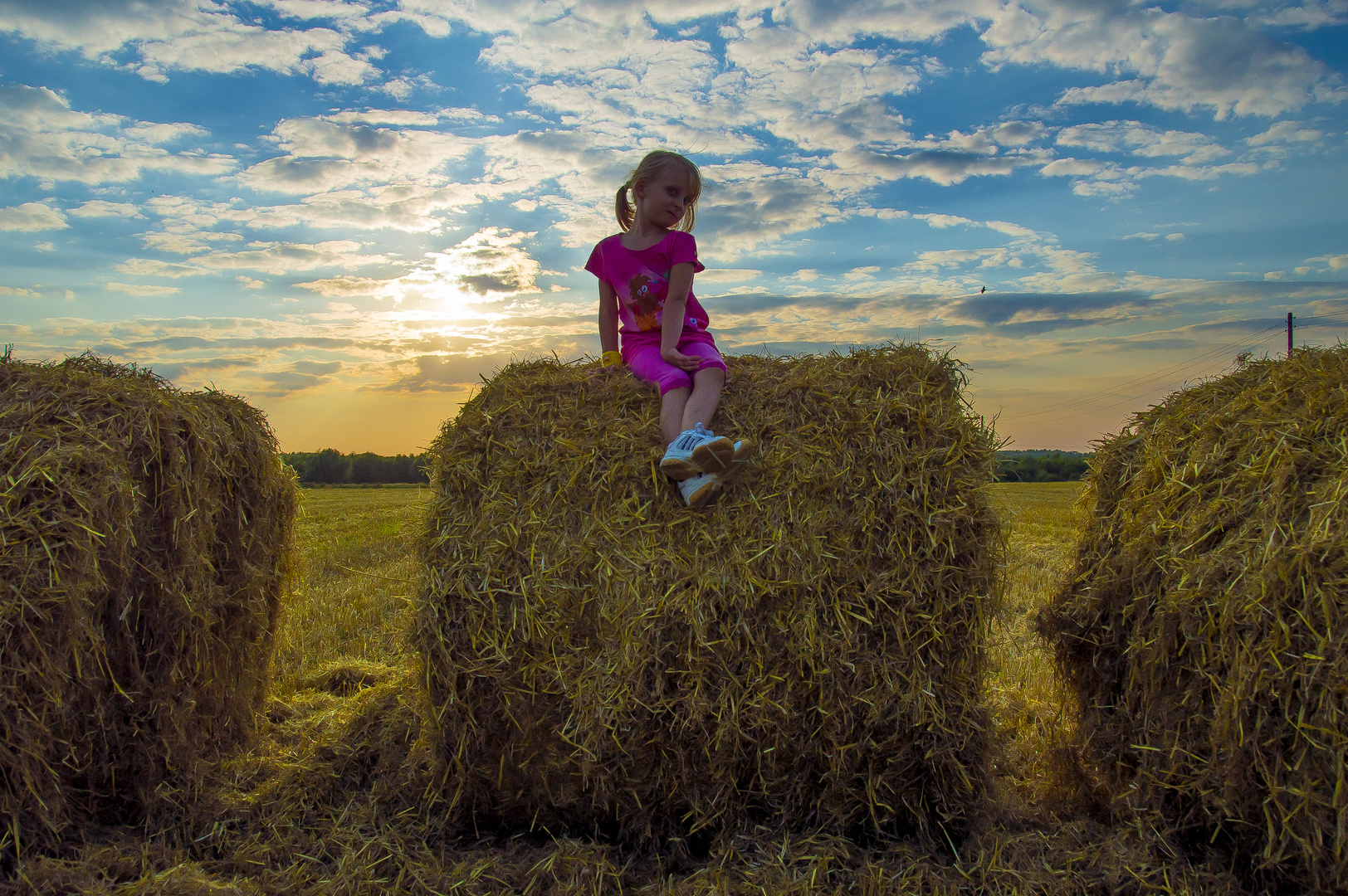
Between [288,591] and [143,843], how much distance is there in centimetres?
166

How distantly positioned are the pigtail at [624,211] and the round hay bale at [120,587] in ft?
8.22

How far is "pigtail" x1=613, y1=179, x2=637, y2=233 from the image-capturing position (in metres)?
4.65

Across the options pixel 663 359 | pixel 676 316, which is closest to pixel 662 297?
pixel 676 316

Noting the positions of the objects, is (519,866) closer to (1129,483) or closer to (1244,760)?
(1244,760)

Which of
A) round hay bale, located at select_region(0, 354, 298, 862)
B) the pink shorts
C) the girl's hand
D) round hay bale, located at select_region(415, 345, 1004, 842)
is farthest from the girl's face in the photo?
round hay bale, located at select_region(0, 354, 298, 862)

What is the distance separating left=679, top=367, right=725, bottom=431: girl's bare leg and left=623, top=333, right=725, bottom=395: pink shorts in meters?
0.04

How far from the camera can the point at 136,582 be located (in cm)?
349

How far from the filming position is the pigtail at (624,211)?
4.65 m

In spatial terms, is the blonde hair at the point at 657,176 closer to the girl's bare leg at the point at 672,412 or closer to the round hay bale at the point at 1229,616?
the girl's bare leg at the point at 672,412

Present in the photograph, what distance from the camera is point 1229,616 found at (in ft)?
8.90

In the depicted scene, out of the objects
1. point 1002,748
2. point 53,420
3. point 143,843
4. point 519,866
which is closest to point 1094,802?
point 1002,748

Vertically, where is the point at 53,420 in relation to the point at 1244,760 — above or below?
above

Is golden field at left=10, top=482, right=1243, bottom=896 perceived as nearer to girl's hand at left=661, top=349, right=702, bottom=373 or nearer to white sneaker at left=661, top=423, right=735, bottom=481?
white sneaker at left=661, top=423, right=735, bottom=481

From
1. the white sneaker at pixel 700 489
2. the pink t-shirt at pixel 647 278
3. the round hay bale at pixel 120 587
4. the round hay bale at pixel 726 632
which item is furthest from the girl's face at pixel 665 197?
the round hay bale at pixel 120 587
